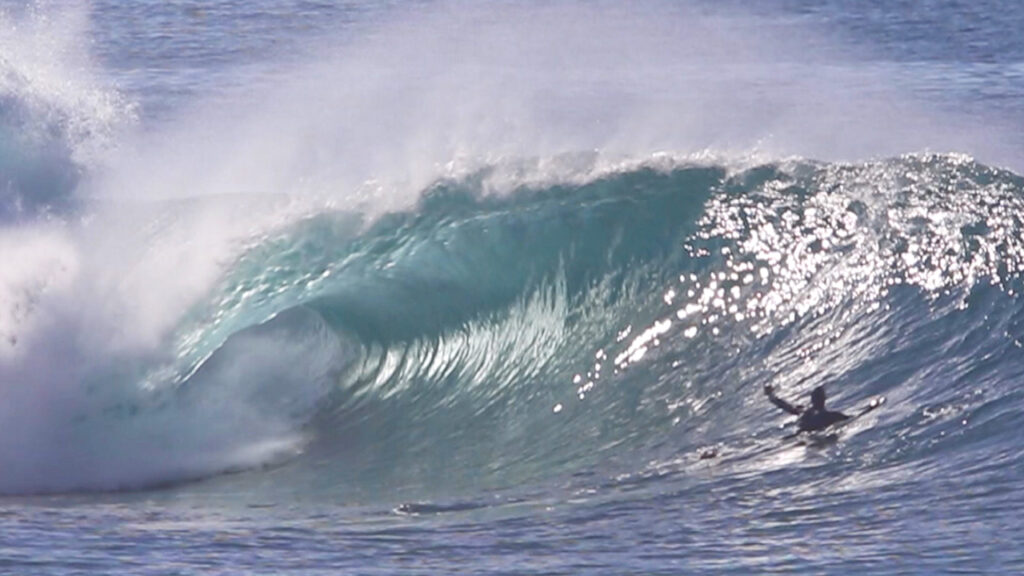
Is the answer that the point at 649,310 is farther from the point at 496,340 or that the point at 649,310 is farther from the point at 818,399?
the point at 818,399

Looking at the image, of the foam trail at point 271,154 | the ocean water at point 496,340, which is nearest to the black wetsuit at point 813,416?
the ocean water at point 496,340

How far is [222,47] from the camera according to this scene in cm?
3152

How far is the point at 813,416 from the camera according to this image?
12.4m

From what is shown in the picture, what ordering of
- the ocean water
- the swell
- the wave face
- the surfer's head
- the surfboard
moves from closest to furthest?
the ocean water, the surfboard, the surfer's head, the wave face, the swell

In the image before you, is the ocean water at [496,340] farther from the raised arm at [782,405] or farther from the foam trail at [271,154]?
the raised arm at [782,405]

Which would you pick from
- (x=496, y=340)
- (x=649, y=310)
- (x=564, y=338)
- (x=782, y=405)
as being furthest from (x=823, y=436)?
(x=496, y=340)

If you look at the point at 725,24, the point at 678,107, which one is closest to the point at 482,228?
the point at 678,107

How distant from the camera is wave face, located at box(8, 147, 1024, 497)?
42.5ft

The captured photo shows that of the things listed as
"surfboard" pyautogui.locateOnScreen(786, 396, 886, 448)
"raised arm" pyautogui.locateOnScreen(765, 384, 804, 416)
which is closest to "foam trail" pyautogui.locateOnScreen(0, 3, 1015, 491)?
"raised arm" pyautogui.locateOnScreen(765, 384, 804, 416)

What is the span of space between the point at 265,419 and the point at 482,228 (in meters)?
3.46

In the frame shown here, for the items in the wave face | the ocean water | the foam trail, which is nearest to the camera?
the ocean water

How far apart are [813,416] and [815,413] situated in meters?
0.03

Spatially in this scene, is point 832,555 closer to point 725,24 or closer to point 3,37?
point 3,37

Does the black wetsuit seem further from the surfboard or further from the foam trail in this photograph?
the foam trail
